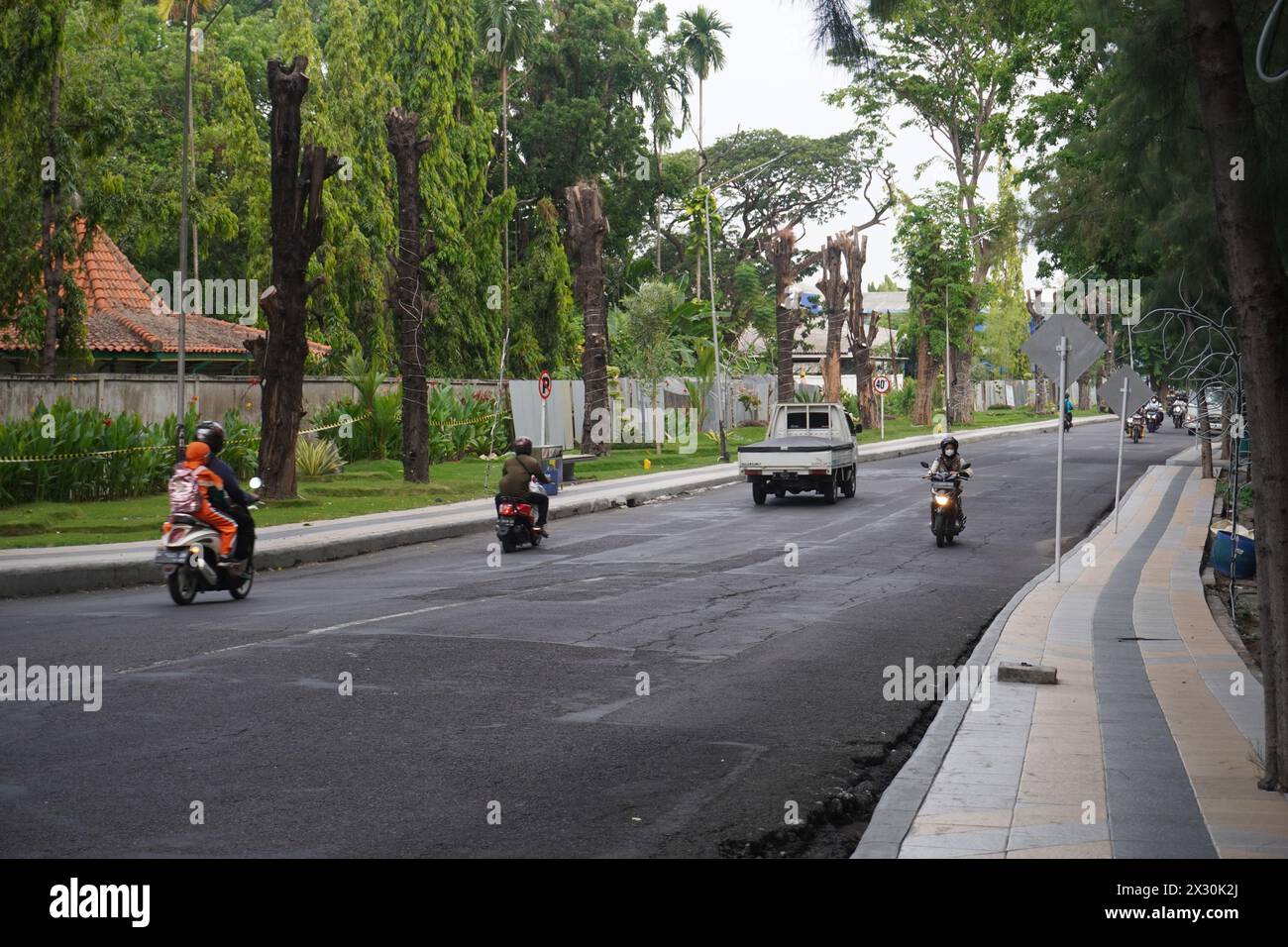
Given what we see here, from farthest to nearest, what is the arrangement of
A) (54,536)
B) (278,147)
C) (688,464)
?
(688,464), (278,147), (54,536)

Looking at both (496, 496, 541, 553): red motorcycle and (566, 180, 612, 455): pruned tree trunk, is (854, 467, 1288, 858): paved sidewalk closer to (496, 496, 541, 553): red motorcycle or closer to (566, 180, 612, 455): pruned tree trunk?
(496, 496, 541, 553): red motorcycle

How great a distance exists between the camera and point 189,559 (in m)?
15.0

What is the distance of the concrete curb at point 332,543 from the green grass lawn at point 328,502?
118 centimetres

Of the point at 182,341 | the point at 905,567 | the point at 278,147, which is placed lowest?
the point at 905,567

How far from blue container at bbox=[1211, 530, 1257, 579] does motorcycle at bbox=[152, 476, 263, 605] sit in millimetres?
11917

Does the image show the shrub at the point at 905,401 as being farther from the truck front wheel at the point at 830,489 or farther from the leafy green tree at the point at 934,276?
the truck front wheel at the point at 830,489

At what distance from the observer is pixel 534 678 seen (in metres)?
10.7

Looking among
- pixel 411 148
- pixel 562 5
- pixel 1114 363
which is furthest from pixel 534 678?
pixel 1114 363

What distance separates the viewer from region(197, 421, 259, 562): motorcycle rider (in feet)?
50.5

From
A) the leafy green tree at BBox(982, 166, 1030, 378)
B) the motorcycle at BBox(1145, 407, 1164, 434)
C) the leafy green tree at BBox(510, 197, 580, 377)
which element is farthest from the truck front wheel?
the leafy green tree at BBox(982, 166, 1030, 378)

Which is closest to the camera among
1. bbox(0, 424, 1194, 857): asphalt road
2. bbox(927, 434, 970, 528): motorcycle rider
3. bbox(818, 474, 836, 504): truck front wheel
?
bbox(0, 424, 1194, 857): asphalt road

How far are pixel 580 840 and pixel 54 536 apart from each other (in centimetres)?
1686
